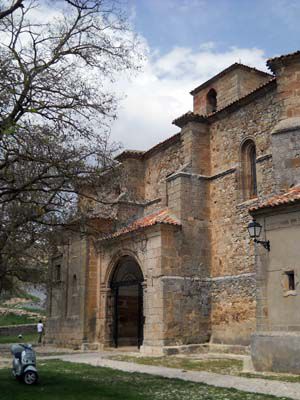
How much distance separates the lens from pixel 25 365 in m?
9.14

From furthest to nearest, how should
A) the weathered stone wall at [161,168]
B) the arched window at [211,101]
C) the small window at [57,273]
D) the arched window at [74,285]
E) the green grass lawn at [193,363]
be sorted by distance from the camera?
Answer: the small window at [57,273]
the arched window at [211,101]
the arched window at [74,285]
the weathered stone wall at [161,168]
the green grass lawn at [193,363]

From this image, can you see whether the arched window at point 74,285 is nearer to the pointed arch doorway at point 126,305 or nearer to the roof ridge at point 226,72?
the pointed arch doorway at point 126,305

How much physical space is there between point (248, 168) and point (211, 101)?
559cm

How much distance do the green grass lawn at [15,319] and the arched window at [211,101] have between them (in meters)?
25.1

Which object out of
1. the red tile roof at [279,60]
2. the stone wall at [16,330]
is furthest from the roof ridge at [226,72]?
the stone wall at [16,330]

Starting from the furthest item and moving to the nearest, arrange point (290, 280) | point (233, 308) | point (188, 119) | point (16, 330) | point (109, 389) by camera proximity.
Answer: point (16, 330), point (188, 119), point (233, 308), point (290, 280), point (109, 389)

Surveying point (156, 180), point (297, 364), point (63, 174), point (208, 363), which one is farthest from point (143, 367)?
point (156, 180)

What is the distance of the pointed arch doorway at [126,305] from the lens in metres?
19.5

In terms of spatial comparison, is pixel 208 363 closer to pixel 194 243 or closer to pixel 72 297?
pixel 194 243

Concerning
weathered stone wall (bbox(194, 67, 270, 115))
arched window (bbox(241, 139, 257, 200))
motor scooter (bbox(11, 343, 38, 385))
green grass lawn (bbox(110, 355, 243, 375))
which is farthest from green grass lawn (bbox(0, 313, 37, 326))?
motor scooter (bbox(11, 343, 38, 385))

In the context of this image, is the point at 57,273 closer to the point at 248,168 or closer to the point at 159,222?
the point at 159,222

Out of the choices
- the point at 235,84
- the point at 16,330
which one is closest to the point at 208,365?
the point at 235,84

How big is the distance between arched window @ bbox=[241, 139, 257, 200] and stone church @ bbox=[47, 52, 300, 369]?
0.03 m

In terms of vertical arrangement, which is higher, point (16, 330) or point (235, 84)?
point (235, 84)
